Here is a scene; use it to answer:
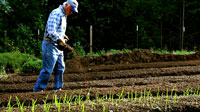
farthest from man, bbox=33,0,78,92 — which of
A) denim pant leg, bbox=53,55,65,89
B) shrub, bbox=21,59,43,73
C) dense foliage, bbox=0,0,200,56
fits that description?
dense foliage, bbox=0,0,200,56

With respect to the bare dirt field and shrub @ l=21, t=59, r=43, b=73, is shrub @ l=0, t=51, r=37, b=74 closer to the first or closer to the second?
shrub @ l=21, t=59, r=43, b=73

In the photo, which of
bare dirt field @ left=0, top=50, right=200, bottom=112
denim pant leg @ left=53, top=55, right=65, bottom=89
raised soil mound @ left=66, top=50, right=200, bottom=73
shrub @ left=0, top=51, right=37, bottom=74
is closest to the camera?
bare dirt field @ left=0, top=50, right=200, bottom=112

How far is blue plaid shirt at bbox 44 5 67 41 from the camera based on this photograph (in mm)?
4477

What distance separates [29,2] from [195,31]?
39.3 feet

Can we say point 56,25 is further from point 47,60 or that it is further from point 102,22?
point 102,22


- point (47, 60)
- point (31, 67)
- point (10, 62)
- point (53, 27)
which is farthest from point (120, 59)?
point (53, 27)

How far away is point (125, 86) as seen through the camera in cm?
479

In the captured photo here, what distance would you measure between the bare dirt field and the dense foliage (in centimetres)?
362

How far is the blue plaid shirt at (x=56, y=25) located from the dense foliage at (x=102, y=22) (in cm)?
785

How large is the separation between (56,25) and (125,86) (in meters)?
1.76

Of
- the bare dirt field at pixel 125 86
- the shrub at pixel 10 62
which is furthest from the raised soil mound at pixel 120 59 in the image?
the shrub at pixel 10 62

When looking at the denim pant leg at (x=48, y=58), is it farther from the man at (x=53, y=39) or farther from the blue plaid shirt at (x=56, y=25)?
the blue plaid shirt at (x=56, y=25)

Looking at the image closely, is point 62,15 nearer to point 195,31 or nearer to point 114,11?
point 114,11

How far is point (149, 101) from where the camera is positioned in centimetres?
336
